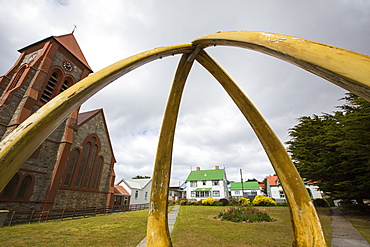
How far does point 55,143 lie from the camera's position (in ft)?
47.3

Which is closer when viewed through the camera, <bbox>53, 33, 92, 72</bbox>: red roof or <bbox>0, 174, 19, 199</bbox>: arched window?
<bbox>0, 174, 19, 199</bbox>: arched window

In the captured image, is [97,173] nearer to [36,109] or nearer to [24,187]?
[24,187]

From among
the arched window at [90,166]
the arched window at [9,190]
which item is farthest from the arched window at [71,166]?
the arched window at [9,190]

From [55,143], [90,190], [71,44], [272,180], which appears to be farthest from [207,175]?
[71,44]

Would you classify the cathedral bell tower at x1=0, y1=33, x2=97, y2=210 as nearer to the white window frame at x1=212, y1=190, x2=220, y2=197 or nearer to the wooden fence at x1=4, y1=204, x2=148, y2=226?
the wooden fence at x1=4, y1=204, x2=148, y2=226

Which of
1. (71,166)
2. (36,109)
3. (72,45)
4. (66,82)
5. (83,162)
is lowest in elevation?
(71,166)

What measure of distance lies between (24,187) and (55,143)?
3643mm

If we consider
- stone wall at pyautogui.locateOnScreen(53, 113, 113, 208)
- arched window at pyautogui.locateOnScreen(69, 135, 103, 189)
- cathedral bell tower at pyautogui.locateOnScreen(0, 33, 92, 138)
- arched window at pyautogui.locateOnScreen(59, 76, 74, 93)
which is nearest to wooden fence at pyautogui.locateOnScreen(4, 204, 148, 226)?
stone wall at pyautogui.locateOnScreen(53, 113, 113, 208)

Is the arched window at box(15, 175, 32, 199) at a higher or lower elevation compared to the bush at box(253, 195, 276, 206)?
higher

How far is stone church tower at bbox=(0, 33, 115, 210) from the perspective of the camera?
40.5 ft

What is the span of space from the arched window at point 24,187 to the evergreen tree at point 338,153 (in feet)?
66.6

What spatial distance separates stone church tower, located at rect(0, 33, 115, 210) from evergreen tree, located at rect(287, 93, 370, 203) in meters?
19.5

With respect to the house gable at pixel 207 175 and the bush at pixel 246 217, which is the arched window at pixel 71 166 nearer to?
the bush at pixel 246 217

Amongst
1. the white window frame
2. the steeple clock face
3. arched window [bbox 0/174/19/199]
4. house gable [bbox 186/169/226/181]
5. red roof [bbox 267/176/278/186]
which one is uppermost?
the steeple clock face
